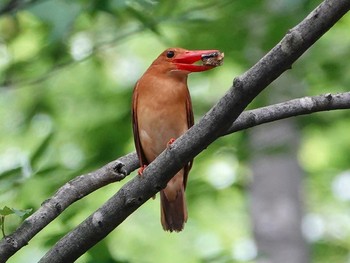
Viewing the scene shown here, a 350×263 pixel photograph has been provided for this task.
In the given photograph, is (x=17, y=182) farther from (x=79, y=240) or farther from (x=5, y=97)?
(x=5, y=97)

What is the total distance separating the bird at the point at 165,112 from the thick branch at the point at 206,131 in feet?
4.07

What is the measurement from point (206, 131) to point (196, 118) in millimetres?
3935

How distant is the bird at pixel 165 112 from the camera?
4664 millimetres

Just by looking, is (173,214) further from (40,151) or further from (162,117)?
(40,151)

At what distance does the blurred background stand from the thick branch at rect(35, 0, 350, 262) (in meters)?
0.82

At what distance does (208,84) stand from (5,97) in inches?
84.5

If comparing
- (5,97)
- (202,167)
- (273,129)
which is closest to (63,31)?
(202,167)

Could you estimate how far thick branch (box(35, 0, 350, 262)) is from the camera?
111 inches

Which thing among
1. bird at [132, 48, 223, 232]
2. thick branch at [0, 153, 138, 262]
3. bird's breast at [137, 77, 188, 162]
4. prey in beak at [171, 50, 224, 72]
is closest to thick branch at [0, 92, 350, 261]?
thick branch at [0, 153, 138, 262]

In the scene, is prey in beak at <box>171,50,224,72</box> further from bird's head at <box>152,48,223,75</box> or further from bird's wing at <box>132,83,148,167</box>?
bird's wing at <box>132,83,148,167</box>

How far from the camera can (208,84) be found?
28.6 ft

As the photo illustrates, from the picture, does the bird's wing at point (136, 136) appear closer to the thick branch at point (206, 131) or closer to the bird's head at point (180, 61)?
the bird's head at point (180, 61)

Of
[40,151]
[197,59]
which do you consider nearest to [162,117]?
[197,59]

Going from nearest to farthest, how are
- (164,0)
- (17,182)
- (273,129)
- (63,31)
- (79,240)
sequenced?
(79,240), (17,182), (63,31), (164,0), (273,129)
